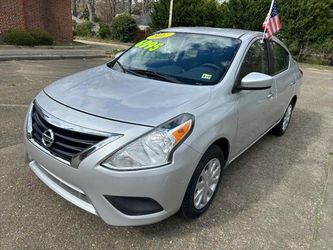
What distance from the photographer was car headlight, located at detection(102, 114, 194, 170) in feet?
7.30

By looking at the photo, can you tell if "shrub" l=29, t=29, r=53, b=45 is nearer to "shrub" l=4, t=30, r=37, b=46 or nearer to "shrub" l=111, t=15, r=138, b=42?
"shrub" l=4, t=30, r=37, b=46

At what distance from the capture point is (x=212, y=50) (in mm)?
3498

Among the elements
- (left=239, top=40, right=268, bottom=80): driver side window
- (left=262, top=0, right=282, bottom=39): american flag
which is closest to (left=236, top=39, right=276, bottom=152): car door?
(left=239, top=40, right=268, bottom=80): driver side window

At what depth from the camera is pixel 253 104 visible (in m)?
3.48

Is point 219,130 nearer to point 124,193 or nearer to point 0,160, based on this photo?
point 124,193

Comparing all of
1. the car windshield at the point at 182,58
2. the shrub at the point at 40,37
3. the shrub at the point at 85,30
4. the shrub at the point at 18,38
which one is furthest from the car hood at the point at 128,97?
the shrub at the point at 85,30

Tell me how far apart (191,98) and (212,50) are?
1.01m

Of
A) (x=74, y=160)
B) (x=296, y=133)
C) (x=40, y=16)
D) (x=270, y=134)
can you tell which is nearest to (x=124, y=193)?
(x=74, y=160)

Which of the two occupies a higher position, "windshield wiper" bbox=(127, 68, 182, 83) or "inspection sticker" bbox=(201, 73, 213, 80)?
"inspection sticker" bbox=(201, 73, 213, 80)

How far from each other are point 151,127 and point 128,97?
1.67 feet

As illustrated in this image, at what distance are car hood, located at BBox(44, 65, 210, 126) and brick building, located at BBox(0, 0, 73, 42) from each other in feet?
49.6

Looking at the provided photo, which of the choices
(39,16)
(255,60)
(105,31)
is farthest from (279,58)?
(105,31)

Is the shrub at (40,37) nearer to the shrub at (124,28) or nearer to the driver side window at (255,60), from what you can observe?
the shrub at (124,28)

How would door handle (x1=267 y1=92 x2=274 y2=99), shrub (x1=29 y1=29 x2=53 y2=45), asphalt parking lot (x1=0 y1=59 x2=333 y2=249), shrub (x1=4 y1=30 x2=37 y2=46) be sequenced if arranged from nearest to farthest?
asphalt parking lot (x1=0 y1=59 x2=333 y2=249) < door handle (x1=267 y1=92 x2=274 y2=99) < shrub (x1=4 y1=30 x2=37 y2=46) < shrub (x1=29 y1=29 x2=53 y2=45)
